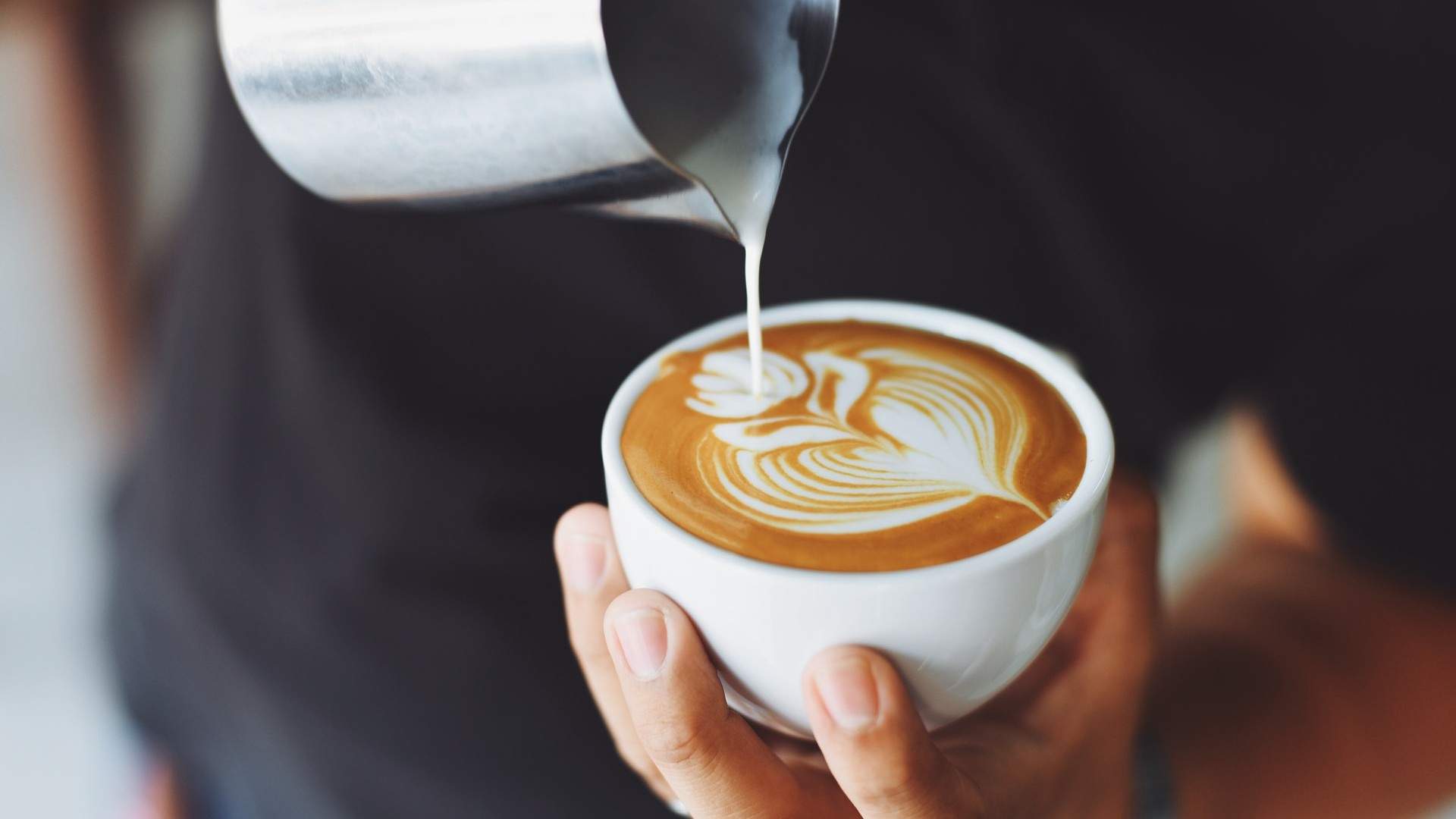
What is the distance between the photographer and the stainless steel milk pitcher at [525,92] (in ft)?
1.62

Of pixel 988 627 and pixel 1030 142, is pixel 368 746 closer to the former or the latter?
pixel 988 627

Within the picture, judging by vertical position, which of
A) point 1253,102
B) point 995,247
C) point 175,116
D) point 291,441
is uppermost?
point 1253,102

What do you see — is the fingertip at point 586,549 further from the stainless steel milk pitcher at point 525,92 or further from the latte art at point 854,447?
the stainless steel milk pitcher at point 525,92

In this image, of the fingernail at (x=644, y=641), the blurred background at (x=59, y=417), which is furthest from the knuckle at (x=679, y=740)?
the blurred background at (x=59, y=417)

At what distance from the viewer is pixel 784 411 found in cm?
68

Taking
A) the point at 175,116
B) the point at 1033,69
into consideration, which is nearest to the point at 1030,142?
the point at 1033,69

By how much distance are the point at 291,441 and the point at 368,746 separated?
299mm

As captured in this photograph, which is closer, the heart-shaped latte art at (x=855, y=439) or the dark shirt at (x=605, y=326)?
the heart-shaped latte art at (x=855, y=439)

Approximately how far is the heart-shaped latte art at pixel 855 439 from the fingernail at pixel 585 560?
3.1 inches

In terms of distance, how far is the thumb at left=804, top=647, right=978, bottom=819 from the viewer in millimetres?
523

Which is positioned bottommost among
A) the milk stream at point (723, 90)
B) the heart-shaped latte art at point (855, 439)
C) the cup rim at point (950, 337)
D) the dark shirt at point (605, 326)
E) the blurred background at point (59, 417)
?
the blurred background at point (59, 417)

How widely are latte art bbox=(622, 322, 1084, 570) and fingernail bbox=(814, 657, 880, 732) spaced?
5 cm

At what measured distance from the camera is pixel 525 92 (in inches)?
19.7

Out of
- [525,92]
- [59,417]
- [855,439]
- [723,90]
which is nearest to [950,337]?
[855,439]
